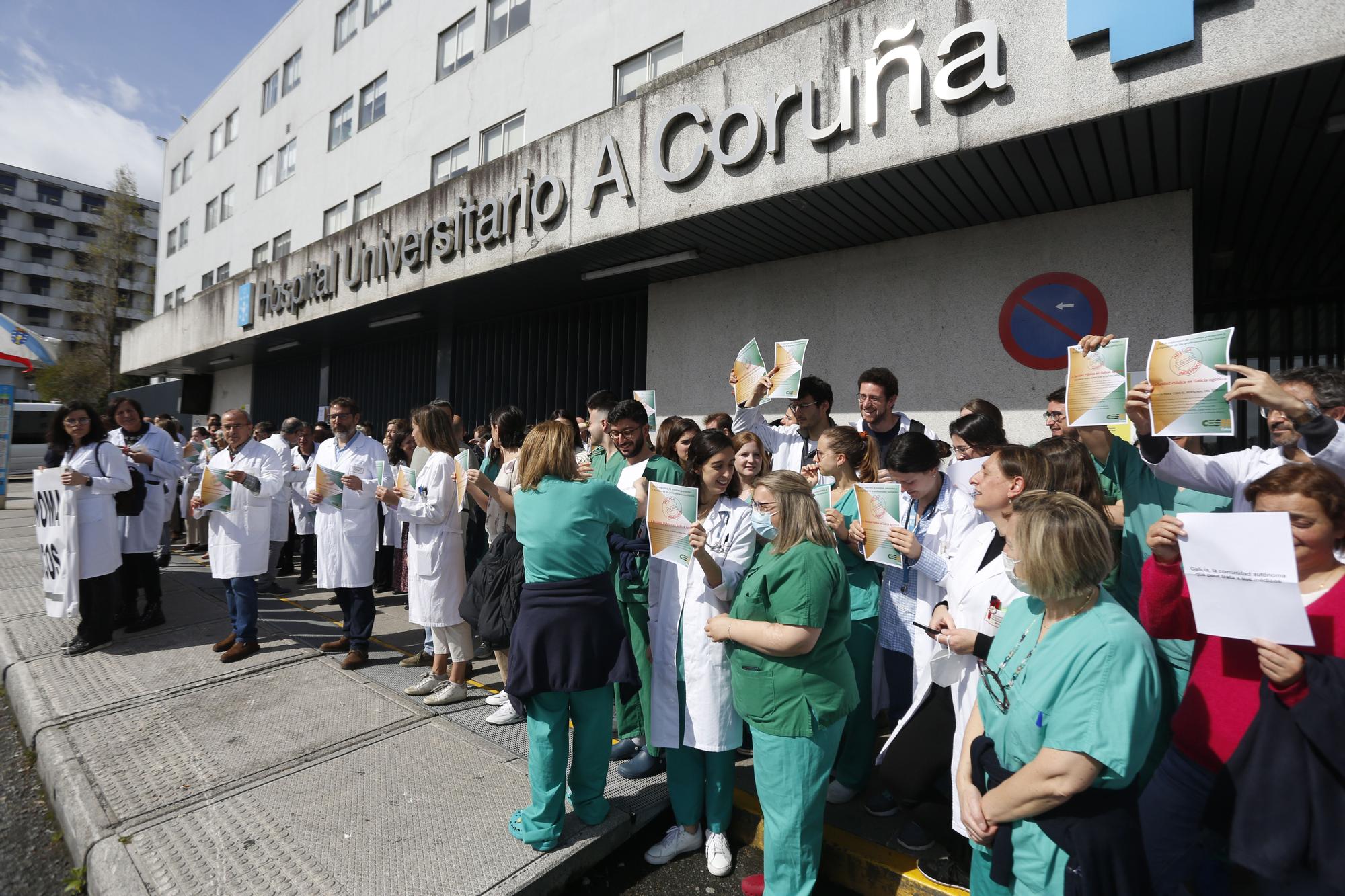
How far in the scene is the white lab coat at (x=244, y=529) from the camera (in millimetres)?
5508

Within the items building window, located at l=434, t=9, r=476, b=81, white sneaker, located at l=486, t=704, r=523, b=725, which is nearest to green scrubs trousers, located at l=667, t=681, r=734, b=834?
white sneaker, located at l=486, t=704, r=523, b=725

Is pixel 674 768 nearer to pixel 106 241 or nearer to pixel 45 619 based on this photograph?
pixel 45 619

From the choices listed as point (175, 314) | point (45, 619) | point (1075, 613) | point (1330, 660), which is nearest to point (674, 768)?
point (1075, 613)

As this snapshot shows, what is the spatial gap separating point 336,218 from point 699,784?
17879 mm

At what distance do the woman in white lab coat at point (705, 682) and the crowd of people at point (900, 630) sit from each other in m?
0.01

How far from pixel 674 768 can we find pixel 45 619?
7026 mm

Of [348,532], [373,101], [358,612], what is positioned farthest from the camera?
[373,101]

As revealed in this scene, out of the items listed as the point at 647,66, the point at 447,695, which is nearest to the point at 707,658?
the point at 447,695

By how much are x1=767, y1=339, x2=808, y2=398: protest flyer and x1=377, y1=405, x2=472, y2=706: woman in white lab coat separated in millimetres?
2310

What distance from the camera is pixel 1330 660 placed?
1714 mm

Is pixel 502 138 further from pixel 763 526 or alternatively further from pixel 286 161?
pixel 763 526

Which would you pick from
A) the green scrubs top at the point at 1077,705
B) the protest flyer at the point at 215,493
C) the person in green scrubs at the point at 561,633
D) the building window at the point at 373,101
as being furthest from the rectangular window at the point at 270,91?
the green scrubs top at the point at 1077,705

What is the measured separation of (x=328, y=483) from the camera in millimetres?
5133

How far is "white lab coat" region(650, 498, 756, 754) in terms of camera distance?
301cm
